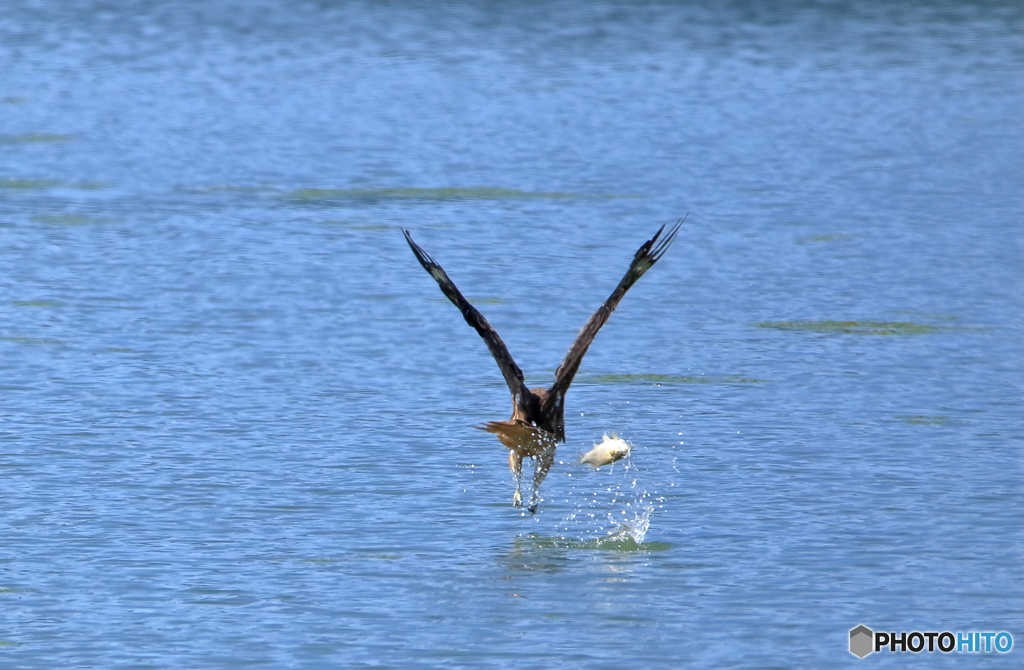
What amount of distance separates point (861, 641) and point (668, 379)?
4294 millimetres

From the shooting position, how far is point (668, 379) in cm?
1193

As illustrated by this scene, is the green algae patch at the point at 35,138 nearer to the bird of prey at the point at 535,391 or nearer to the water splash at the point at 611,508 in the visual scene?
the water splash at the point at 611,508

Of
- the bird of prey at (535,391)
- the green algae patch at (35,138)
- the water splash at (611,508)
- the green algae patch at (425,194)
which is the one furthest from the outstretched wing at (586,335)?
the green algae patch at (35,138)

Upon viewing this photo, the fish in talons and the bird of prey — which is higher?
the bird of prey

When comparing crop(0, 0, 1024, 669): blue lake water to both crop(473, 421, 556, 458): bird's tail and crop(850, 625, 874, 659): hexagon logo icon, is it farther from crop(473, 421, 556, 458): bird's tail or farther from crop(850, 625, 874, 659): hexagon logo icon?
crop(473, 421, 556, 458): bird's tail

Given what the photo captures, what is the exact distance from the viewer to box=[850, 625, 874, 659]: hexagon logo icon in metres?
7.68

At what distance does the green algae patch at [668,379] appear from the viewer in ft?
38.9

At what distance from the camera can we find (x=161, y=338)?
1291 cm

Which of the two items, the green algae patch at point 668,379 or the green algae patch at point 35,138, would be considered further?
the green algae patch at point 35,138

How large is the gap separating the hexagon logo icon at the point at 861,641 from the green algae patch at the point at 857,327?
5.41 m

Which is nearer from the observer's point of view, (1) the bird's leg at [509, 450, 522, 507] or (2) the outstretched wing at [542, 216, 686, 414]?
(2) the outstretched wing at [542, 216, 686, 414]

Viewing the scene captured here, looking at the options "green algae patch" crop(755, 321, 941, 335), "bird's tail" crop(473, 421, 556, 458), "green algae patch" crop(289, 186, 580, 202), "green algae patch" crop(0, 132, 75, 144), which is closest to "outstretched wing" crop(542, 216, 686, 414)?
"bird's tail" crop(473, 421, 556, 458)

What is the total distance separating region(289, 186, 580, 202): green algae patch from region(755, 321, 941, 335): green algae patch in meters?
4.79

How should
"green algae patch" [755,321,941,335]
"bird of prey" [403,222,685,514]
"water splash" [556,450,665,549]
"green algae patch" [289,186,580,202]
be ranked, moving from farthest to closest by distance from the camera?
"green algae patch" [289,186,580,202] → "green algae patch" [755,321,941,335] → "water splash" [556,450,665,549] → "bird of prey" [403,222,685,514]
